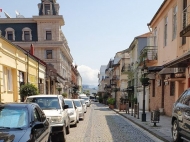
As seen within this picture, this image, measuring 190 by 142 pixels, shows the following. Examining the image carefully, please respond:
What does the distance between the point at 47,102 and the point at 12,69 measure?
6929 mm

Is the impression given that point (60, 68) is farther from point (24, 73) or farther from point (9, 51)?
point (9, 51)

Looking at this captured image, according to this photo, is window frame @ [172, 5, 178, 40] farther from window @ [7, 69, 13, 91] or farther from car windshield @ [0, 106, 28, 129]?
car windshield @ [0, 106, 28, 129]

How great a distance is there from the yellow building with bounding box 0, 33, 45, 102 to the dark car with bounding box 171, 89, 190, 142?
925 centimetres

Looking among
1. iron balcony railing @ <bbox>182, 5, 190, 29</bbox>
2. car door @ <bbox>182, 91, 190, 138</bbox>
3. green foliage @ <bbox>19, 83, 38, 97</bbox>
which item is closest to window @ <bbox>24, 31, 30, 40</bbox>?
green foliage @ <bbox>19, 83, 38, 97</bbox>

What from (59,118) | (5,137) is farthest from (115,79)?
(5,137)

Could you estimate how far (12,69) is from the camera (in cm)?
1554

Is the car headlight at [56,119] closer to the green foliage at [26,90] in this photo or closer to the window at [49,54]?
the green foliage at [26,90]

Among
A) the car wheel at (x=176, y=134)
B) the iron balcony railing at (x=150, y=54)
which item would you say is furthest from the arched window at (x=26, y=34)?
the car wheel at (x=176, y=134)

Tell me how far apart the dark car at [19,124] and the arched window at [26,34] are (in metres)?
42.4

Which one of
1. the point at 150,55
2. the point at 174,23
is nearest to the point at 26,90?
the point at 174,23

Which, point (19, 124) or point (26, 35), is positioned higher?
point (26, 35)

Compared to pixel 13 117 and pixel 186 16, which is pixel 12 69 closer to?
pixel 13 117

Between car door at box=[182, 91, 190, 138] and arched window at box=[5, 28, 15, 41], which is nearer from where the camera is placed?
car door at box=[182, 91, 190, 138]

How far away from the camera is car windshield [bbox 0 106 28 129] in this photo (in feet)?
16.4
